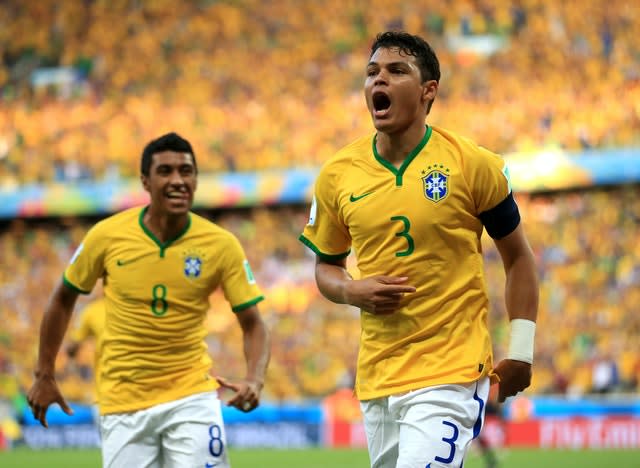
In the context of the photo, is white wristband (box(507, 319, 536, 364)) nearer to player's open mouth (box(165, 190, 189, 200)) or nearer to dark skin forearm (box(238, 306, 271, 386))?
dark skin forearm (box(238, 306, 271, 386))

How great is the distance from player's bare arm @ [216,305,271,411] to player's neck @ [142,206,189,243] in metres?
0.59

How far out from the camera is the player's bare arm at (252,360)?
18.1ft

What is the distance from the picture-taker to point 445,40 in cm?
2431

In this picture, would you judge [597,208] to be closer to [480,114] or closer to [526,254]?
[480,114]

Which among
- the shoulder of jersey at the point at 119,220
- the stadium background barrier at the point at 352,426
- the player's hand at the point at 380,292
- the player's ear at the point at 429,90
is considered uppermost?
the player's ear at the point at 429,90

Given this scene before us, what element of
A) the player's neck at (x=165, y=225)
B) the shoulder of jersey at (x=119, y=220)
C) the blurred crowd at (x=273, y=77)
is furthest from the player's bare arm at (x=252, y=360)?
the blurred crowd at (x=273, y=77)

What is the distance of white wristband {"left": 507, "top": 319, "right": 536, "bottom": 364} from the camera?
4.09 metres

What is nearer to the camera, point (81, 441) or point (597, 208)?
point (81, 441)

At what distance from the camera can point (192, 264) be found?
5.92m

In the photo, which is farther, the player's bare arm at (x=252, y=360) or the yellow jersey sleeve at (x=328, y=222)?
the player's bare arm at (x=252, y=360)

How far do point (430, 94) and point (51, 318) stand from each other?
8.97 ft

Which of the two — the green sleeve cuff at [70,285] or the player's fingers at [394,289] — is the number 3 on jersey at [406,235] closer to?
the player's fingers at [394,289]

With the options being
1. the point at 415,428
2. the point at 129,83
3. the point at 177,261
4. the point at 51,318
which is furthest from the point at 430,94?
the point at 129,83

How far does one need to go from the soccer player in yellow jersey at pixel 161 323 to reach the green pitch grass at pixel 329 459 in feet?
27.8
